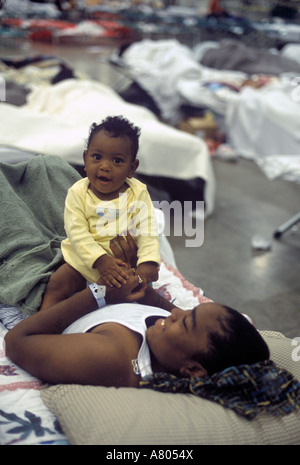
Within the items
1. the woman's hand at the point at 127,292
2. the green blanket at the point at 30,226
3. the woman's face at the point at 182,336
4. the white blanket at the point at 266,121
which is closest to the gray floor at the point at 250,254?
the white blanket at the point at 266,121

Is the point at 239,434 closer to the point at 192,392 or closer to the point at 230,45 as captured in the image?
the point at 192,392

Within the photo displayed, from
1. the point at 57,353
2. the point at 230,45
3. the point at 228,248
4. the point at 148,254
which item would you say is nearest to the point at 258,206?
the point at 228,248

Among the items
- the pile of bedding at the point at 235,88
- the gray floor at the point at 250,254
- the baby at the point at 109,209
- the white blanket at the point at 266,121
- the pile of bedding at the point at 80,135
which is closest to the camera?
the baby at the point at 109,209

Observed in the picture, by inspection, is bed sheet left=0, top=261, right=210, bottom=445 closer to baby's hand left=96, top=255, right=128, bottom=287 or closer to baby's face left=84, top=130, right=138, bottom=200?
baby's hand left=96, top=255, right=128, bottom=287

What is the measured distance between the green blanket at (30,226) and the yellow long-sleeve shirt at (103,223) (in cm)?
20

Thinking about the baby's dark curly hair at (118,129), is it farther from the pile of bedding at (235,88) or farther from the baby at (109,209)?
the pile of bedding at (235,88)

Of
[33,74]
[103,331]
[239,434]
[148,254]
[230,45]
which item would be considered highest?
[230,45]

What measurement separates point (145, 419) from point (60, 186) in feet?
2.69

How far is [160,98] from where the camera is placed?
15.5 ft

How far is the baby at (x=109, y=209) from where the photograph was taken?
884 millimetres

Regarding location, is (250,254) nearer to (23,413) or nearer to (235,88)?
(23,413)

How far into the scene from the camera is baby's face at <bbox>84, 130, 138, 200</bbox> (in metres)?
0.88

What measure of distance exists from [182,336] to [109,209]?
1.07 ft

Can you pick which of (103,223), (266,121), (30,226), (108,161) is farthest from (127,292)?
(266,121)
